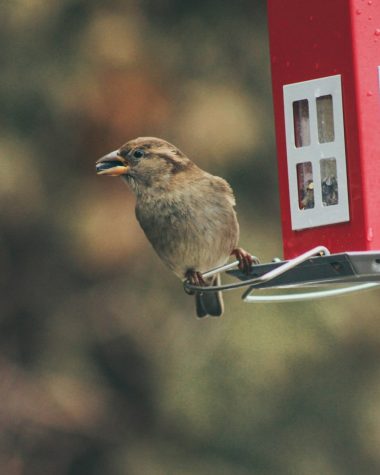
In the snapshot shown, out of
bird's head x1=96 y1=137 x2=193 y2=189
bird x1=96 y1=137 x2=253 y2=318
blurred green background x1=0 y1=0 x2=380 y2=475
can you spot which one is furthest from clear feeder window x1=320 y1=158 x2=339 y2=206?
blurred green background x1=0 y1=0 x2=380 y2=475

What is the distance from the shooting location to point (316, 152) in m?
5.09

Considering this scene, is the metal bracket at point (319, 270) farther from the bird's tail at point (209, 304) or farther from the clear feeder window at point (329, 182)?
the bird's tail at point (209, 304)

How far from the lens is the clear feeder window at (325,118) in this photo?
507cm

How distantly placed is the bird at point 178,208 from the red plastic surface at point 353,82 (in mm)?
495

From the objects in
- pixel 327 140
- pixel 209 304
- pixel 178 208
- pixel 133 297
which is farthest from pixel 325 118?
pixel 133 297

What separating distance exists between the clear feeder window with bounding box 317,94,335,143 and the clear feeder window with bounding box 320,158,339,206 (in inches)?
2.7

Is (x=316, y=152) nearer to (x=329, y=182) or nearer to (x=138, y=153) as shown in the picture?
(x=329, y=182)

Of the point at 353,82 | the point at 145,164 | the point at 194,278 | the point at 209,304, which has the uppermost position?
the point at 353,82

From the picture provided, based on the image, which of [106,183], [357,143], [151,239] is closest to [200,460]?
[106,183]

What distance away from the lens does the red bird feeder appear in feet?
16.2

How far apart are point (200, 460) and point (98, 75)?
2763 mm

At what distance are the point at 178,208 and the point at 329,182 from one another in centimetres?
65

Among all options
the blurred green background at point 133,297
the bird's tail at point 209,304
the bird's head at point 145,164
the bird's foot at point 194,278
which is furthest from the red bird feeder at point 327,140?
the blurred green background at point 133,297

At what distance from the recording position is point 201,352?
11.0m
